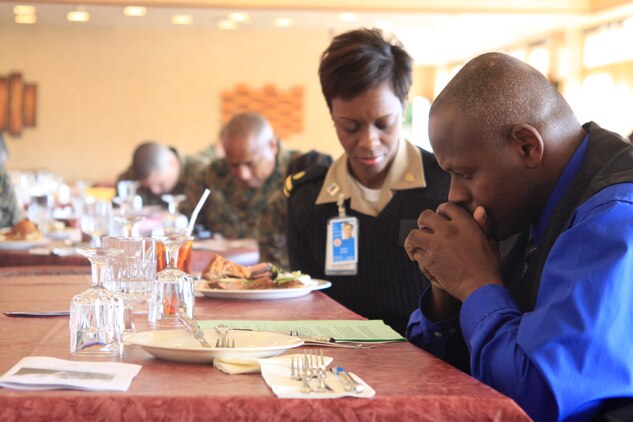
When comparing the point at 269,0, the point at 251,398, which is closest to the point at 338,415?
the point at 251,398

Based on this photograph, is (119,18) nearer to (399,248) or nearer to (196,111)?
(196,111)

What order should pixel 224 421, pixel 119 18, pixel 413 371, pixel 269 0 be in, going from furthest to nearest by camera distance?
pixel 119 18 < pixel 269 0 < pixel 413 371 < pixel 224 421

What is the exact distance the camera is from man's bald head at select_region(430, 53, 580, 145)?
1.73 meters

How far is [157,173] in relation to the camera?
725 cm

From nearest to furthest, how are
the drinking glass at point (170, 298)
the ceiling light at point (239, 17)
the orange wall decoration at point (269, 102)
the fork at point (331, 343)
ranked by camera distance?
1. the fork at point (331, 343)
2. the drinking glass at point (170, 298)
3. the ceiling light at point (239, 17)
4. the orange wall decoration at point (269, 102)

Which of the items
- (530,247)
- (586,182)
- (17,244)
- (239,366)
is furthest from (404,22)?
(239,366)

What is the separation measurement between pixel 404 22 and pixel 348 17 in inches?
30.3

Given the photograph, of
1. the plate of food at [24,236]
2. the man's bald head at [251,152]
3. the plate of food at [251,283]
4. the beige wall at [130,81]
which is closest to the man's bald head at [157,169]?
the man's bald head at [251,152]

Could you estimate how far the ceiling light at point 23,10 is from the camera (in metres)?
13.1

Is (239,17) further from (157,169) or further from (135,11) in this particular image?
(157,169)

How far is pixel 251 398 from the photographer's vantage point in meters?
1.32

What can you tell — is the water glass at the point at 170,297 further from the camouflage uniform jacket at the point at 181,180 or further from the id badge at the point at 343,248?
the camouflage uniform jacket at the point at 181,180

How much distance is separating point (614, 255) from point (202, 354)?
658mm

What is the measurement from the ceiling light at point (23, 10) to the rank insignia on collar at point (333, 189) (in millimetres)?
10550
